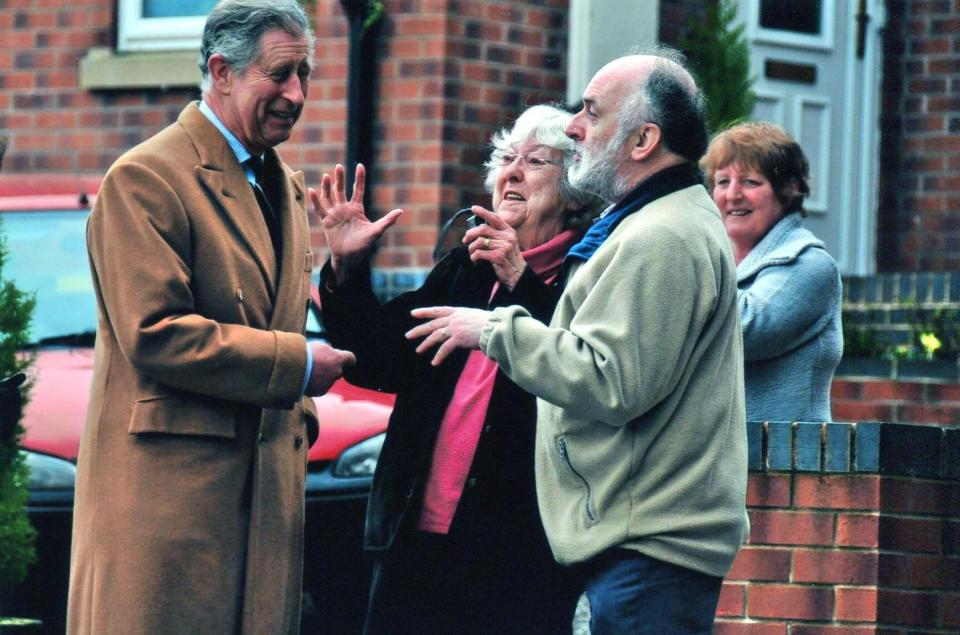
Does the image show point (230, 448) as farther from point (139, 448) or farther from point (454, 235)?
point (454, 235)

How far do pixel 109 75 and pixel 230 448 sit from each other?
6684mm

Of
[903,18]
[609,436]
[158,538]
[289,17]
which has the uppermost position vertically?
[903,18]

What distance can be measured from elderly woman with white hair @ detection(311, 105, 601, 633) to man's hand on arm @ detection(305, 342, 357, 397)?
0.37m

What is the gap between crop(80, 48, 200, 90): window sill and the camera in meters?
9.99

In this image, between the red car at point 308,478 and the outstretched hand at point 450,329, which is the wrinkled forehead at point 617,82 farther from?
the red car at point 308,478

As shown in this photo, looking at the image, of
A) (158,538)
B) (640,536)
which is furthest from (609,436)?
(158,538)

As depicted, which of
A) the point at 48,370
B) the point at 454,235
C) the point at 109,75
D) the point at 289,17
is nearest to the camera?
the point at 289,17

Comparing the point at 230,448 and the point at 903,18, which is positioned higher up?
the point at 903,18

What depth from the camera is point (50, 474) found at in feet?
19.9

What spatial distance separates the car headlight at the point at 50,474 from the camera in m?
6.06

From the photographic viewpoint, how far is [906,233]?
34.6 ft

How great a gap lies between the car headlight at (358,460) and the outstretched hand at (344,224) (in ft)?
6.40

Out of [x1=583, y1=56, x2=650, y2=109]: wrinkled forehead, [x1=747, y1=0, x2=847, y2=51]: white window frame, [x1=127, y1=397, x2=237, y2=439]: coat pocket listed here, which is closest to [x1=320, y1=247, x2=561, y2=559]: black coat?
[x1=583, y1=56, x2=650, y2=109]: wrinkled forehead

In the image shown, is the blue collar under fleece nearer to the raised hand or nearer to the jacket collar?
the raised hand
